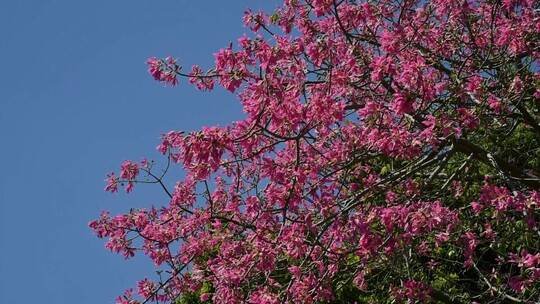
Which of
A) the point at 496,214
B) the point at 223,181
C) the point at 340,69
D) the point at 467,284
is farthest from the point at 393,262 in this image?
the point at 467,284

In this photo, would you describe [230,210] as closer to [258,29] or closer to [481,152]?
[258,29]

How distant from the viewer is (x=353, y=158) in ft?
21.9

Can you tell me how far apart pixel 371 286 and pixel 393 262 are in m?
2.62

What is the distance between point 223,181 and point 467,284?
3538 millimetres

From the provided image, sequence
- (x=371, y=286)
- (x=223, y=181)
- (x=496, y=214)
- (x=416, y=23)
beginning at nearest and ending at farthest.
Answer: (x=496, y=214)
(x=416, y=23)
(x=223, y=181)
(x=371, y=286)

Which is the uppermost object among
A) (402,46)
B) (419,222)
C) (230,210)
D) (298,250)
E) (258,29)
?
(258,29)

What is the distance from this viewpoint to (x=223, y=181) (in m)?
8.50

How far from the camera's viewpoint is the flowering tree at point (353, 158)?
5.98 metres

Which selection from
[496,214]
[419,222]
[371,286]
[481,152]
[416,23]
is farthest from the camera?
[371,286]

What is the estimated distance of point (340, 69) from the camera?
658 centimetres

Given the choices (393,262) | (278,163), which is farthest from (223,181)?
(393,262)

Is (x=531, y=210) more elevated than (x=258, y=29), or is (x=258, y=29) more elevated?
(x=258, y=29)

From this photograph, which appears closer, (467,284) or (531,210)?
(531,210)

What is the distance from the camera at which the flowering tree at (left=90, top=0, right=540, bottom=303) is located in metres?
5.98
